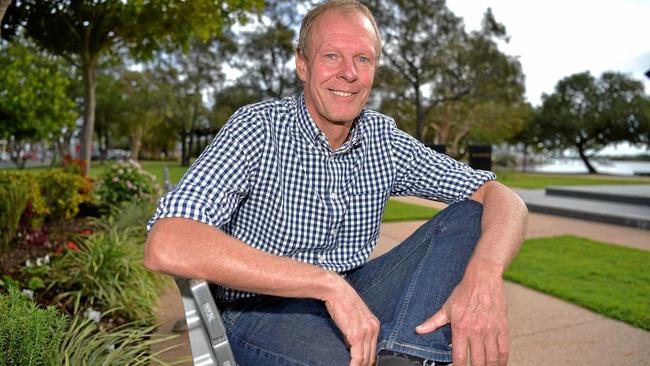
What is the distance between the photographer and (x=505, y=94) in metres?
29.9

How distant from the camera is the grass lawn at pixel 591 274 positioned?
4.17 meters

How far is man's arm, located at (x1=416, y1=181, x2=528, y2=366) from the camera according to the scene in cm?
148

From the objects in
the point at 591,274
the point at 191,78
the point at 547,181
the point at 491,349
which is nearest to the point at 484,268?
the point at 491,349

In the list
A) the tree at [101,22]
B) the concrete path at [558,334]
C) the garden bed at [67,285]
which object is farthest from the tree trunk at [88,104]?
the concrete path at [558,334]

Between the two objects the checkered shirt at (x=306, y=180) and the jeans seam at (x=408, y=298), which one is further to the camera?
the checkered shirt at (x=306, y=180)

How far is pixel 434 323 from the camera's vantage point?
146 cm

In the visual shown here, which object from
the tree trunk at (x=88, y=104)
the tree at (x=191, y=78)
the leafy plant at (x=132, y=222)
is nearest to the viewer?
the leafy plant at (x=132, y=222)

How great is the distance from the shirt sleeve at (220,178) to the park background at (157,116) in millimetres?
732

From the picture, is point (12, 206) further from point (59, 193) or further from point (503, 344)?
point (503, 344)

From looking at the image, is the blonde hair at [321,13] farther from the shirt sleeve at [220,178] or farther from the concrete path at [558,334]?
the concrete path at [558,334]

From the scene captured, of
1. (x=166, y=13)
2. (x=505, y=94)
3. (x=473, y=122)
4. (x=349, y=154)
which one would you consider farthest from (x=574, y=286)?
(x=473, y=122)

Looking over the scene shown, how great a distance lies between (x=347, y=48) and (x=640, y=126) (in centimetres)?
4700

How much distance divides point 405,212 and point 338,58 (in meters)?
8.46

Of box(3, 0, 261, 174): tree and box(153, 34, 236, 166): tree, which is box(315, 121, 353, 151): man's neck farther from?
box(153, 34, 236, 166): tree
